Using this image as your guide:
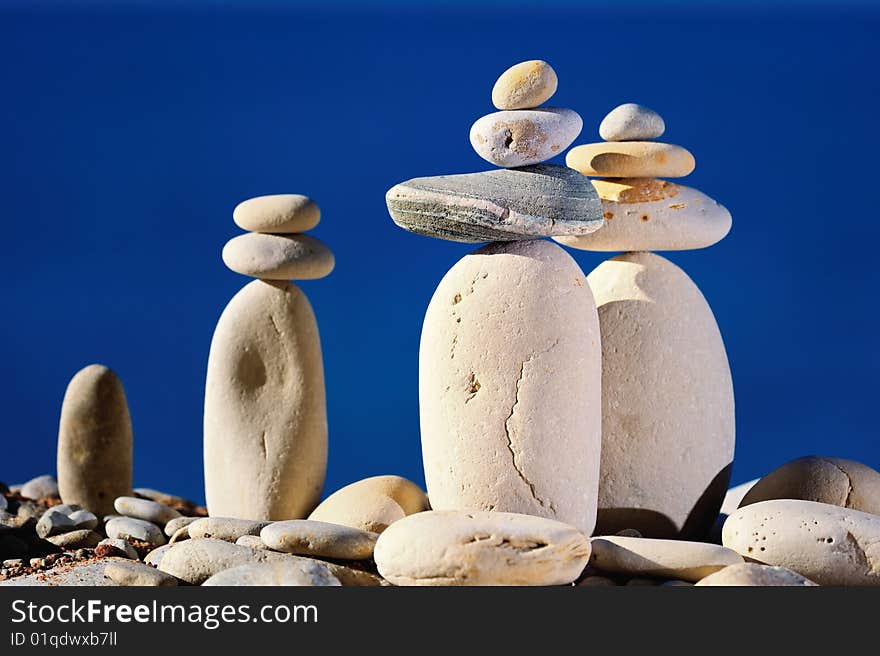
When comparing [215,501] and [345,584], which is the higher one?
[215,501]

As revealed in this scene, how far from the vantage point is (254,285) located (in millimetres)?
6902

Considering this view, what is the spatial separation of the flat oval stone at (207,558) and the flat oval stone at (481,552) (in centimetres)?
37

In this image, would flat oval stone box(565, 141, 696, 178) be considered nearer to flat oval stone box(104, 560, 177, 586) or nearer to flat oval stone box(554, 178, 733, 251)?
flat oval stone box(554, 178, 733, 251)

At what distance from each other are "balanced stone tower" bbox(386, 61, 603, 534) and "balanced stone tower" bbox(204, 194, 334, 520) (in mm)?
1460

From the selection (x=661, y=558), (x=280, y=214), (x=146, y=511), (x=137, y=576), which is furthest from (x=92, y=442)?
(x=661, y=558)

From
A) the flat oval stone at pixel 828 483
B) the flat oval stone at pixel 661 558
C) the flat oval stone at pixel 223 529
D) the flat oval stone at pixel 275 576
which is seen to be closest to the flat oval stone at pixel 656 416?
the flat oval stone at pixel 828 483

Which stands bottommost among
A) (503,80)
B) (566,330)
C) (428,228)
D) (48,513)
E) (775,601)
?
(775,601)

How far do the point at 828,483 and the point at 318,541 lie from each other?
2.35 m

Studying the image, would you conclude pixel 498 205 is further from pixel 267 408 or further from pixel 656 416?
pixel 267 408

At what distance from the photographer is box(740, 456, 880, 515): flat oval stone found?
5.70m

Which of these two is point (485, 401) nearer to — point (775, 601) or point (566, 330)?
point (566, 330)

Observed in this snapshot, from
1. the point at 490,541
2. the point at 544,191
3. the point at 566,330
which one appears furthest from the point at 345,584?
the point at 544,191

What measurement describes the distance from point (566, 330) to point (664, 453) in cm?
100

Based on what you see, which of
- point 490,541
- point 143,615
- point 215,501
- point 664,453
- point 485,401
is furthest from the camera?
point 215,501
